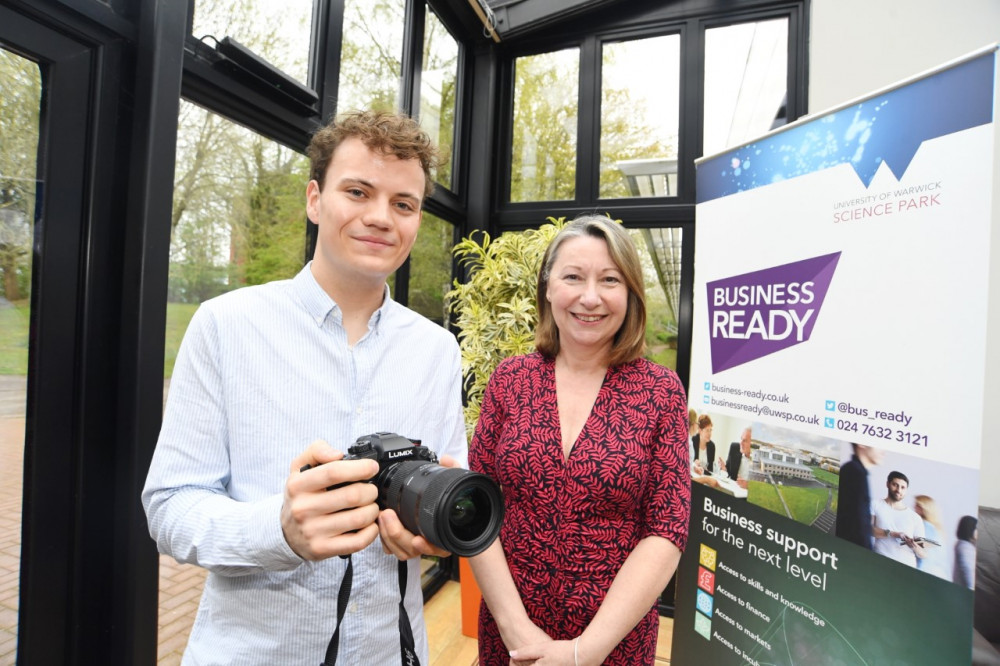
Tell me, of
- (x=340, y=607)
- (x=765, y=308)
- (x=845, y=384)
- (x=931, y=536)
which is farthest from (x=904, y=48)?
(x=340, y=607)

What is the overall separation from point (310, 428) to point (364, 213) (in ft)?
Result: 1.32

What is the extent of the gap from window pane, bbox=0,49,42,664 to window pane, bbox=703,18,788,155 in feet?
10.7

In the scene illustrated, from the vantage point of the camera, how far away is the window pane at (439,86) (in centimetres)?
308

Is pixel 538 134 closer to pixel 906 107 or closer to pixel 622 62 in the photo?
pixel 622 62

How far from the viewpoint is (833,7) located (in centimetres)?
295

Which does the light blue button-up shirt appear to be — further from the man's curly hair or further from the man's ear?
the man's curly hair

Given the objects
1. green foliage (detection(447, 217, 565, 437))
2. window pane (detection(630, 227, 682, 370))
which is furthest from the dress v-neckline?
window pane (detection(630, 227, 682, 370))

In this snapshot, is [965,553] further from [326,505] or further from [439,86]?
[439,86]

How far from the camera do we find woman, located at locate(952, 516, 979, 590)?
50.8 inches

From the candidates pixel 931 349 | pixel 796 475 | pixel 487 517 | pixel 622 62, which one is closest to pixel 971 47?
pixel 622 62

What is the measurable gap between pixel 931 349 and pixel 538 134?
2865mm

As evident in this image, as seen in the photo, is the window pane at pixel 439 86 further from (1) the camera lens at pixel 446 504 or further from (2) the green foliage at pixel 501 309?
(1) the camera lens at pixel 446 504

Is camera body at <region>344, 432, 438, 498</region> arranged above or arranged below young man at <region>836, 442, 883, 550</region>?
above

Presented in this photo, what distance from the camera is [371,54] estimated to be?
2502 mm
